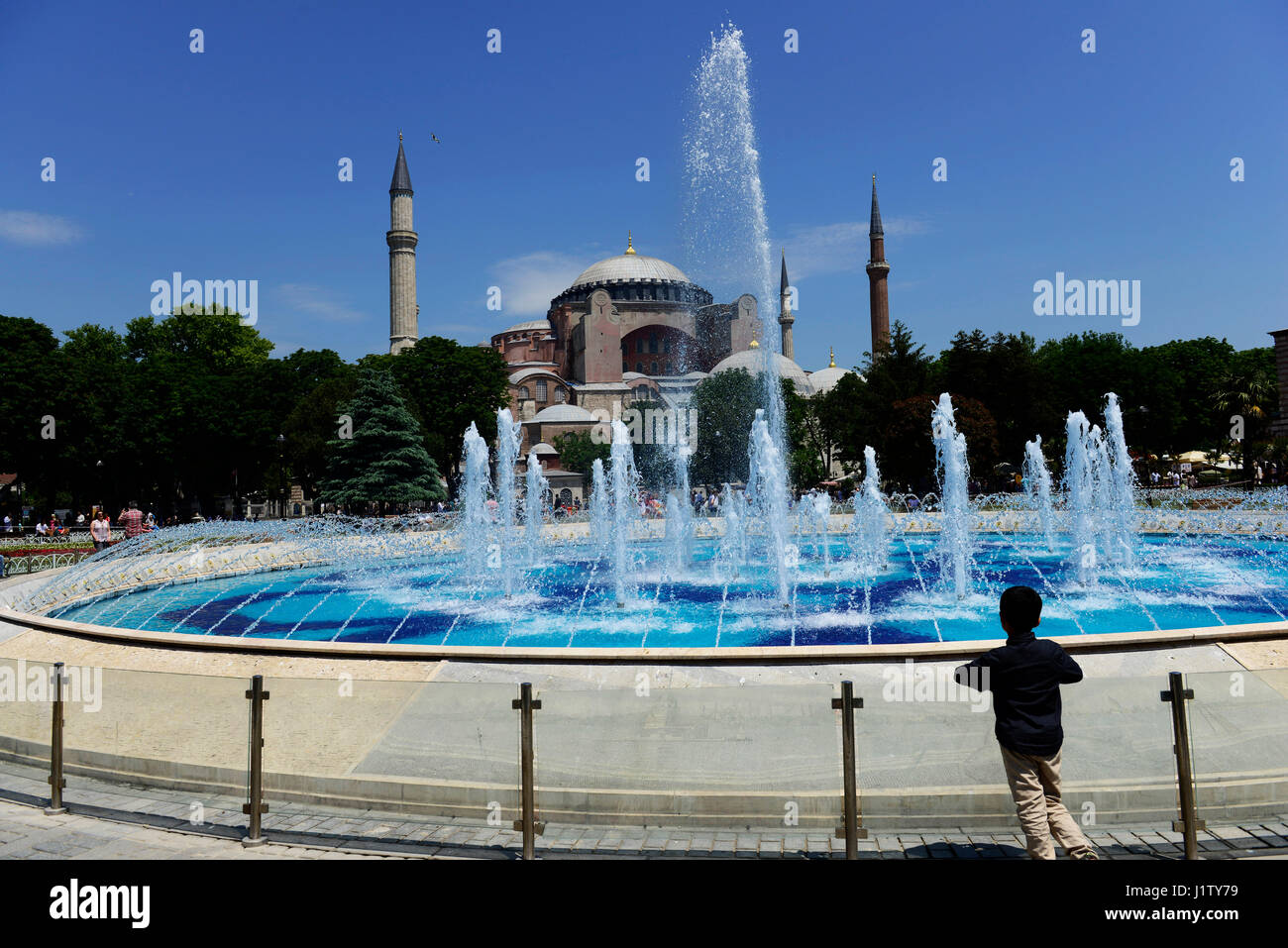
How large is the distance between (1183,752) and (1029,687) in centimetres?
118

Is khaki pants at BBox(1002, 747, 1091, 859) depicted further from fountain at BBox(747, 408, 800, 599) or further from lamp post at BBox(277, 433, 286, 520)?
lamp post at BBox(277, 433, 286, 520)

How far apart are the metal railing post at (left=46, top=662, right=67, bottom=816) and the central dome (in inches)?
3349

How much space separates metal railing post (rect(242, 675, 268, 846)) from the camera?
191 inches

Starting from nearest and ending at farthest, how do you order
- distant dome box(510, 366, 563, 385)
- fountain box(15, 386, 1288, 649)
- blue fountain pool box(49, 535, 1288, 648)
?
1. blue fountain pool box(49, 535, 1288, 648)
2. fountain box(15, 386, 1288, 649)
3. distant dome box(510, 366, 563, 385)

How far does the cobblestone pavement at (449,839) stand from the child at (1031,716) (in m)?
0.40

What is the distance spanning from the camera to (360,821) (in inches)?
199

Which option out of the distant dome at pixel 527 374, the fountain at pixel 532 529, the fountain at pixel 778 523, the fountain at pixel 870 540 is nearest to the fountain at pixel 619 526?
the fountain at pixel 532 529

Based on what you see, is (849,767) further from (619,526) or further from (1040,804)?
(619,526)

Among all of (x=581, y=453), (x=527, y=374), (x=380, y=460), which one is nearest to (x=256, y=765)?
(x=380, y=460)

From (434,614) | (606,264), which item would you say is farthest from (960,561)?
(606,264)

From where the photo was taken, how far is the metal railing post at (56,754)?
5387mm

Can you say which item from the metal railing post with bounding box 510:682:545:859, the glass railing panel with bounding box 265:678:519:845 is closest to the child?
the metal railing post with bounding box 510:682:545:859

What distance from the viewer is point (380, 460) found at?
35.7 meters
